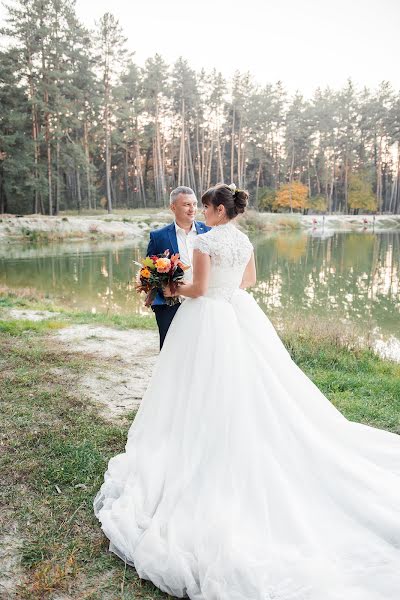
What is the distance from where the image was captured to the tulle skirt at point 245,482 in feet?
8.38

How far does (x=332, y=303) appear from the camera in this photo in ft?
46.9

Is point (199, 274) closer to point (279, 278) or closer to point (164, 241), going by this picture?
point (164, 241)

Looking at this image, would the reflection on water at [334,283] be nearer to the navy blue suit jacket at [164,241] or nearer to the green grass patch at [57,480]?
the navy blue suit jacket at [164,241]

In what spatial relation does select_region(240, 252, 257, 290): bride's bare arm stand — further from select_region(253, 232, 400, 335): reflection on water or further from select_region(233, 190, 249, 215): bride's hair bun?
select_region(253, 232, 400, 335): reflection on water

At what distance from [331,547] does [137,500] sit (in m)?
1.29

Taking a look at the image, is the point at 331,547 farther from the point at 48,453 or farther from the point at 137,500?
the point at 48,453

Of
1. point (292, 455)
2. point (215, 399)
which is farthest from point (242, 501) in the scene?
point (215, 399)

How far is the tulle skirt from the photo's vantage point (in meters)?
2.55

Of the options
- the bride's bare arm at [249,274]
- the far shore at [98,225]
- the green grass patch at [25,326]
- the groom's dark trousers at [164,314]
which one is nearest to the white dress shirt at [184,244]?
the groom's dark trousers at [164,314]

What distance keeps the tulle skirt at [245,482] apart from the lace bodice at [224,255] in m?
0.12

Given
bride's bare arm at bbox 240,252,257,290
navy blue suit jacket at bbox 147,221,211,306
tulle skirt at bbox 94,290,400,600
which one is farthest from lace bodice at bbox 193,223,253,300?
navy blue suit jacket at bbox 147,221,211,306

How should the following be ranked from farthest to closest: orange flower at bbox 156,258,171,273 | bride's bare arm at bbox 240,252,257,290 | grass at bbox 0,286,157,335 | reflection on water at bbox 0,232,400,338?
reflection on water at bbox 0,232,400,338 → grass at bbox 0,286,157,335 → bride's bare arm at bbox 240,252,257,290 → orange flower at bbox 156,258,171,273

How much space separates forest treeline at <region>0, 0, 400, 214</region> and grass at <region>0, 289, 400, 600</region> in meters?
32.8

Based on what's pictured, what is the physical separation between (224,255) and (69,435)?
2.41m
